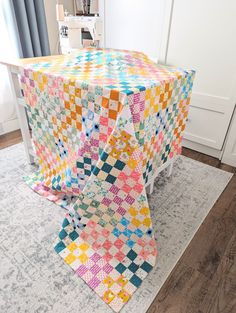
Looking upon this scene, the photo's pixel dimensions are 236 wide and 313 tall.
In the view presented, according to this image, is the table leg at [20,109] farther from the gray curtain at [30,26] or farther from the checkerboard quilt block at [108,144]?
the gray curtain at [30,26]

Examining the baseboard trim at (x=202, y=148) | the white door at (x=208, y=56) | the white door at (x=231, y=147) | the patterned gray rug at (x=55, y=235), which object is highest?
the white door at (x=208, y=56)

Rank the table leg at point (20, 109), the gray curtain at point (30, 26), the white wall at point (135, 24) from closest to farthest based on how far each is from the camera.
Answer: the table leg at point (20, 109) → the white wall at point (135, 24) → the gray curtain at point (30, 26)

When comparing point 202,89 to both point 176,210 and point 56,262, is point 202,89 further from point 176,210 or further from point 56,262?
point 56,262

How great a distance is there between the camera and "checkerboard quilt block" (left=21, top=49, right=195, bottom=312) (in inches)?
37.7

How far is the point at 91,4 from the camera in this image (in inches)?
89.6

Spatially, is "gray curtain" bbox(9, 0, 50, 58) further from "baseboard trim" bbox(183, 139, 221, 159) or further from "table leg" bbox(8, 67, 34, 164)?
"baseboard trim" bbox(183, 139, 221, 159)

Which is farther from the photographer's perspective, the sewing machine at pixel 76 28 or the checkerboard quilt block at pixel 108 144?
the sewing machine at pixel 76 28

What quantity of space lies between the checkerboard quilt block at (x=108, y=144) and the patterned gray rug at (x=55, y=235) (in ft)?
0.21

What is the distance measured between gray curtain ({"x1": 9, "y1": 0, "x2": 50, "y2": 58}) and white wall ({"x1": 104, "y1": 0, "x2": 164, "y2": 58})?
0.64m

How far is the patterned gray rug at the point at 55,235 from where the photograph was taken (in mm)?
1006

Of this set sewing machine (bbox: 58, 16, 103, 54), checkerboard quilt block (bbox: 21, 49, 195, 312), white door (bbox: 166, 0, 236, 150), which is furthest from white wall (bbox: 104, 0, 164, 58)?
checkerboard quilt block (bbox: 21, 49, 195, 312)

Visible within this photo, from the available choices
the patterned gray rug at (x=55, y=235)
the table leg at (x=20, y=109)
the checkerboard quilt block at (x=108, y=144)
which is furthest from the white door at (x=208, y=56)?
the table leg at (x=20, y=109)

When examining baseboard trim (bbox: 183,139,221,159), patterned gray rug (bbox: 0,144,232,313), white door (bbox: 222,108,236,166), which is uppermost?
white door (bbox: 222,108,236,166)

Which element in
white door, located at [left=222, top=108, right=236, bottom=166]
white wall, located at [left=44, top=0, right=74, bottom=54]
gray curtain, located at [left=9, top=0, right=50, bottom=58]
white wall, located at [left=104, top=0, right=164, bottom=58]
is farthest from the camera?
white wall, located at [left=44, top=0, right=74, bottom=54]
